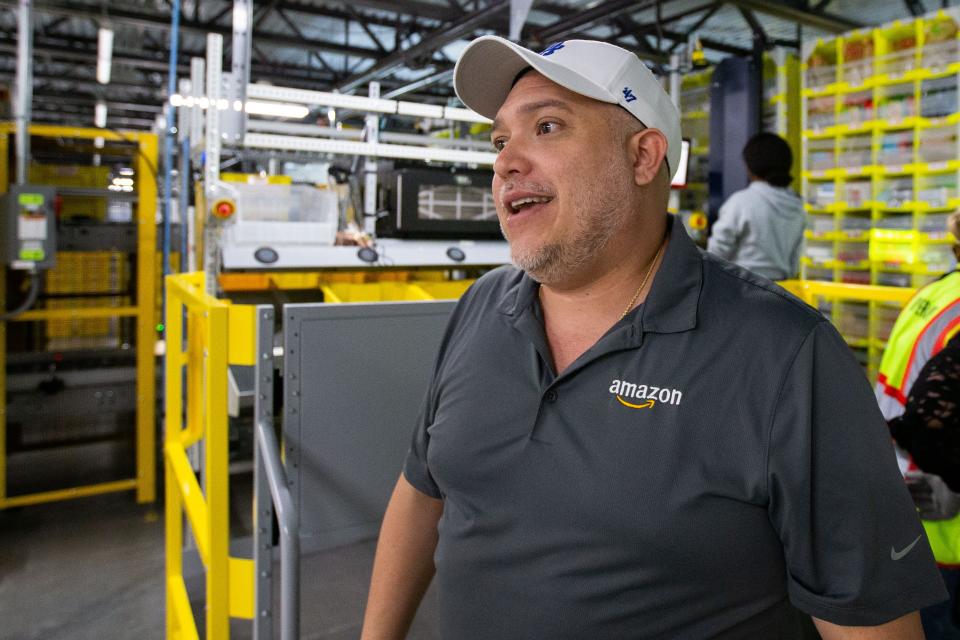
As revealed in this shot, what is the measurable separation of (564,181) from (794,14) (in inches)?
268

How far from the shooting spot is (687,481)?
97 centimetres

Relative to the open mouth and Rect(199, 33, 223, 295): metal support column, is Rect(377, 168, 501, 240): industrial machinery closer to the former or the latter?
Rect(199, 33, 223, 295): metal support column

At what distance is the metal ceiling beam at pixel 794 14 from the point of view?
6.31 meters

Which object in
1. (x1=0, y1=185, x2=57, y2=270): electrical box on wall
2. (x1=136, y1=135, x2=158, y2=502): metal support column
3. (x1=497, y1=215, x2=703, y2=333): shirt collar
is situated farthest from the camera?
(x1=136, y1=135, x2=158, y2=502): metal support column

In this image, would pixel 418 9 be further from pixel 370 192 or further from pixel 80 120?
pixel 80 120

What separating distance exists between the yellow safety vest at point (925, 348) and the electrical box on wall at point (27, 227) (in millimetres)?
4080

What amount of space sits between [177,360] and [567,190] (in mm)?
1978

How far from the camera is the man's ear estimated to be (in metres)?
1.17

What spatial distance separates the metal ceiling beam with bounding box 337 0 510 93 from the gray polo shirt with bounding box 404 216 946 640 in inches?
233

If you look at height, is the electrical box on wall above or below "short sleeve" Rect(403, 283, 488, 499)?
above

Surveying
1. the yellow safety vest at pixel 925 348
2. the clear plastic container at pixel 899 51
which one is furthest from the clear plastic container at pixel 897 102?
the yellow safety vest at pixel 925 348

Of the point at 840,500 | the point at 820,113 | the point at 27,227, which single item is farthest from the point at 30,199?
the point at 820,113

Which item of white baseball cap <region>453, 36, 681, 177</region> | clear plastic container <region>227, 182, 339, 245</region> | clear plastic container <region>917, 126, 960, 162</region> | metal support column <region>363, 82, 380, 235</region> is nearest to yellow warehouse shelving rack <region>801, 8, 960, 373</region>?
clear plastic container <region>917, 126, 960, 162</region>

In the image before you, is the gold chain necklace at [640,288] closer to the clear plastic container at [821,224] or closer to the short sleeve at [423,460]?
the short sleeve at [423,460]
